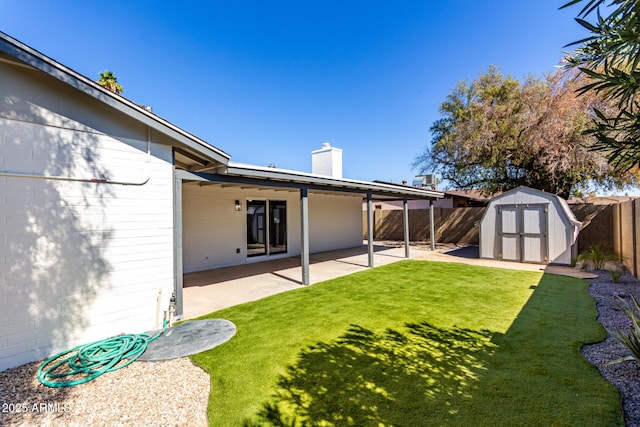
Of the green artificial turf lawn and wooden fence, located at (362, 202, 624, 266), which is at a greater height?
wooden fence, located at (362, 202, 624, 266)

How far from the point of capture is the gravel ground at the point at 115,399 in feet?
8.92

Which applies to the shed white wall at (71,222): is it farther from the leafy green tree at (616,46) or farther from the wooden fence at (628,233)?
the wooden fence at (628,233)

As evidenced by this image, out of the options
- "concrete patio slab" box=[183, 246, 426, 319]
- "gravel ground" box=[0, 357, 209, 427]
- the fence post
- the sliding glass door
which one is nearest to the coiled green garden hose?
"gravel ground" box=[0, 357, 209, 427]

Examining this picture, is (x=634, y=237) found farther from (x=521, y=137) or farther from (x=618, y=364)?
(x=521, y=137)

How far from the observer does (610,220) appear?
10.8 meters

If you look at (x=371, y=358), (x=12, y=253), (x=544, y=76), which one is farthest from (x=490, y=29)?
(x=12, y=253)

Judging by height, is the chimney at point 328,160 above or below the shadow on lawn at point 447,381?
above

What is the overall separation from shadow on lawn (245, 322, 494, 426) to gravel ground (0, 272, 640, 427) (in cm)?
91

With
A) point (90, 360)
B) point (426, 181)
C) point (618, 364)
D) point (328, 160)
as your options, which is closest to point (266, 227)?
point (328, 160)

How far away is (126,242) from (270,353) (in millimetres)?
2855

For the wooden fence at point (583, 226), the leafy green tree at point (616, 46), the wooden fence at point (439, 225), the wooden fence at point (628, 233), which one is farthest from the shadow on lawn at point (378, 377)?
the wooden fence at point (439, 225)

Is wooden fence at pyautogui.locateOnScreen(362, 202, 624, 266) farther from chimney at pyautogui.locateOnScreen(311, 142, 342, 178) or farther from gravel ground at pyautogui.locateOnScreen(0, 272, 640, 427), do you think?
chimney at pyautogui.locateOnScreen(311, 142, 342, 178)

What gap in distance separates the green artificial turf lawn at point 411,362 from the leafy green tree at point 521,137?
8234 millimetres

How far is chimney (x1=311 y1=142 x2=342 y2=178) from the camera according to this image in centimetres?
1257
